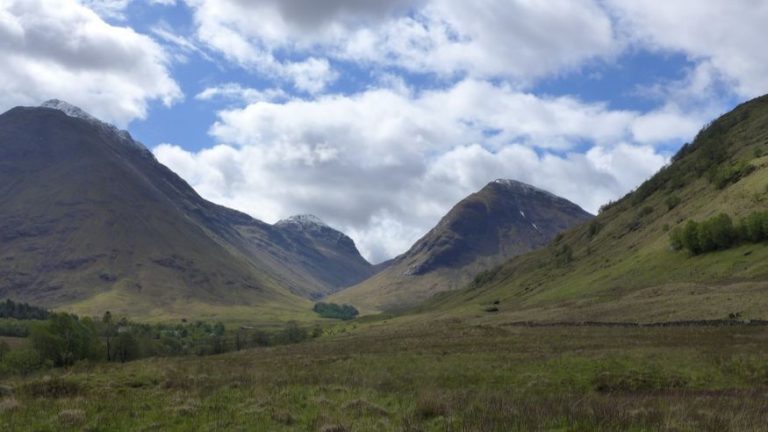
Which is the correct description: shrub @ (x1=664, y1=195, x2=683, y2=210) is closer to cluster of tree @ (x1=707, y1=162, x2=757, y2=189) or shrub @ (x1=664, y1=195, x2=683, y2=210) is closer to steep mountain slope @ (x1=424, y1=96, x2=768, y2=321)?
steep mountain slope @ (x1=424, y1=96, x2=768, y2=321)

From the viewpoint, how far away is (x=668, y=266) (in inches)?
4604

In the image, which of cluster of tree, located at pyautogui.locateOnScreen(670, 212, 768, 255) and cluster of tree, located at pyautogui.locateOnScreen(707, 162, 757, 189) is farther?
cluster of tree, located at pyautogui.locateOnScreen(707, 162, 757, 189)

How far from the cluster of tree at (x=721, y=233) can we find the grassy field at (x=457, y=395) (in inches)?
2805

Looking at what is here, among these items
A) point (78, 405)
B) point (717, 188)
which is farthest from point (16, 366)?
point (717, 188)

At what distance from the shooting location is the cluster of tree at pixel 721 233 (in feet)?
344

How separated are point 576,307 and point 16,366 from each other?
86116 millimetres

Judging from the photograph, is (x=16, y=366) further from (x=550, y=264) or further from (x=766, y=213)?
(x=550, y=264)

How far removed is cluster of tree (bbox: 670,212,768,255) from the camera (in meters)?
105

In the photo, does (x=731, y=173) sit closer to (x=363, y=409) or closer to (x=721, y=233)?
(x=721, y=233)

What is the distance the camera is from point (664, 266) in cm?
11831

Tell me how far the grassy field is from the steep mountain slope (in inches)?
1073

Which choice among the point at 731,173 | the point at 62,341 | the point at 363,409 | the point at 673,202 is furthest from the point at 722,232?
the point at 62,341

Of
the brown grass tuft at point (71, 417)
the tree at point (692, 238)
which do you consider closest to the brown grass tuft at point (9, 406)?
the brown grass tuft at point (71, 417)

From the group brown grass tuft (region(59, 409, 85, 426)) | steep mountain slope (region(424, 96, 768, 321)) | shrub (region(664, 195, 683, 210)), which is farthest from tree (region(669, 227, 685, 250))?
brown grass tuft (region(59, 409, 85, 426))
